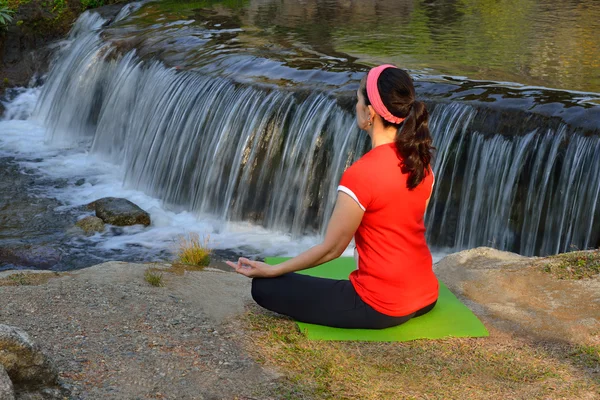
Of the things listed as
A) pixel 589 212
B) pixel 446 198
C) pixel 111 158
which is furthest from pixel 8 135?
pixel 589 212

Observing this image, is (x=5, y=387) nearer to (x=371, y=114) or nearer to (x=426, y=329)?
(x=371, y=114)

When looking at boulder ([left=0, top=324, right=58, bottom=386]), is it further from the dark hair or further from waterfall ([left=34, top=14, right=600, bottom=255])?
waterfall ([left=34, top=14, right=600, bottom=255])

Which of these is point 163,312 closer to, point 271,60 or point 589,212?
point 589,212

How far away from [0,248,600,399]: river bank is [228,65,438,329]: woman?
0.20m

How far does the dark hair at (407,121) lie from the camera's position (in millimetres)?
4320

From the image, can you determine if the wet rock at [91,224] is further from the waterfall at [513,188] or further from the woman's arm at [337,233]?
the woman's arm at [337,233]

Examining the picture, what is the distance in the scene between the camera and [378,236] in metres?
4.60

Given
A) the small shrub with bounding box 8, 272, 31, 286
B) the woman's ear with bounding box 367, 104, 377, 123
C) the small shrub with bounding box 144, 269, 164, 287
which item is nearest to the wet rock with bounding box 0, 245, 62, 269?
the small shrub with bounding box 8, 272, 31, 286

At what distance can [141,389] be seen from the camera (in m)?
3.97

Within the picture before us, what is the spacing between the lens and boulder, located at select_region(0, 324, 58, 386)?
345 cm

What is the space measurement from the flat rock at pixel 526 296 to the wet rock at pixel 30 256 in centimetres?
464

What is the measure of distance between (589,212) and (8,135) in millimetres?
10812

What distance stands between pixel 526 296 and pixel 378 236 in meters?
1.41

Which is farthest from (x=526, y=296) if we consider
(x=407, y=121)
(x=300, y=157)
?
(x=300, y=157)
